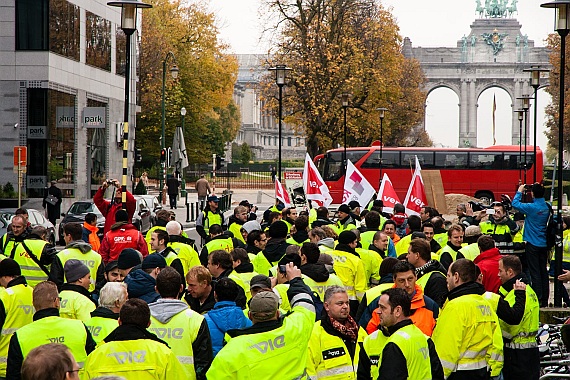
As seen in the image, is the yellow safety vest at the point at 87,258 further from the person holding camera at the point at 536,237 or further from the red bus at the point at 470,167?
the red bus at the point at 470,167

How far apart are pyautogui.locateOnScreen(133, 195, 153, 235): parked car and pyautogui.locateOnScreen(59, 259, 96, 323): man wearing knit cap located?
20.3 metres

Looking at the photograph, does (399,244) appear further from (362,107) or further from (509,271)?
(362,107)

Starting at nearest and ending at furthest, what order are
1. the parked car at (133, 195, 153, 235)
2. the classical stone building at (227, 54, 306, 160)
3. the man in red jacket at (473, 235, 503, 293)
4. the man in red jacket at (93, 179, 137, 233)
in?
1. the man in red jacket at (473, 235, 503, 293)
2. the man in red jacket at (93, 179, 137, 233)
3. the parked car at (133, 195, 153, 235)
4. the classical stone building at (227, 54, 306, 160)

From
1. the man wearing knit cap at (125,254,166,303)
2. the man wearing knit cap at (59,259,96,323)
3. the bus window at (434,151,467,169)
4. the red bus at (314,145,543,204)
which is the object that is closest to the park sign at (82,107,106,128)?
the red bus at (314,145,543,204)

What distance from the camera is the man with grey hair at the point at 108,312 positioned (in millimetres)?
7004

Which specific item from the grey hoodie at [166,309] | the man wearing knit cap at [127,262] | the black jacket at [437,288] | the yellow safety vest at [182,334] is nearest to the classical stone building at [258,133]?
the man wearing knit cap at [127,262]

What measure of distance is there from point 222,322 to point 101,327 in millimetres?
857

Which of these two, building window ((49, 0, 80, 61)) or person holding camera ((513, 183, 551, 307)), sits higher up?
building window ((49, 0, 80, 61))

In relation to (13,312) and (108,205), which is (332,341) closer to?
(13,312)

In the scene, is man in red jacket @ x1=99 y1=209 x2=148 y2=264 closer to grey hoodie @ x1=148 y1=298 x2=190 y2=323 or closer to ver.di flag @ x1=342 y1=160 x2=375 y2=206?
grey hoodie @ x1=148 y1=298 x2=190 y2=323

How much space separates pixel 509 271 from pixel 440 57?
131m

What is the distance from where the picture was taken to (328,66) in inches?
1897

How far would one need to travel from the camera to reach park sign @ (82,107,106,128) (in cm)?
3838

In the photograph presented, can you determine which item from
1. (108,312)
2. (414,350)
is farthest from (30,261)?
(414,350)
